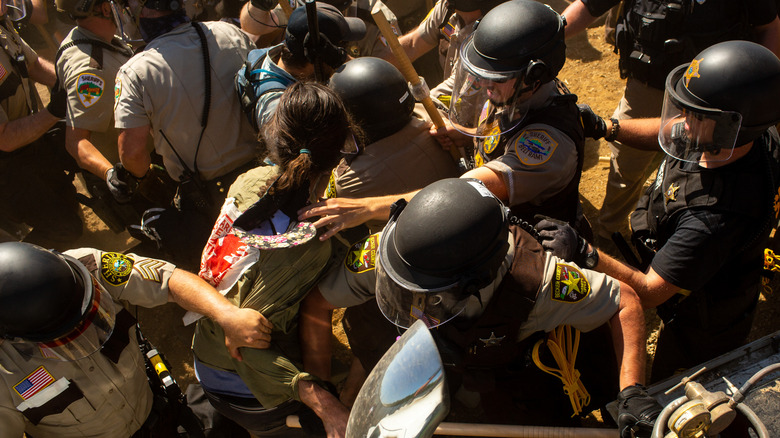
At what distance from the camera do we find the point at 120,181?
11.9ft

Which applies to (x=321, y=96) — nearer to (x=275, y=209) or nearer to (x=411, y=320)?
(x=275, y=209)

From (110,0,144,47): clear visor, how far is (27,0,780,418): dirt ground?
211cm

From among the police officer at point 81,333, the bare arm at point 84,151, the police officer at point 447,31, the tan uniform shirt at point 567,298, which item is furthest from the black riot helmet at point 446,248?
the bare arm at point 84,151

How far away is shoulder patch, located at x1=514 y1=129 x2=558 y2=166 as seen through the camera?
2561 mm

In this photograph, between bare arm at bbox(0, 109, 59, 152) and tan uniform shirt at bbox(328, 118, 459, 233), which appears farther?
bare arm at bbox(0, 109, 59, 152)

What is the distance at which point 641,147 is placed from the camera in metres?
3.11

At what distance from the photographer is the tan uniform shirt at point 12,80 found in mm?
4016

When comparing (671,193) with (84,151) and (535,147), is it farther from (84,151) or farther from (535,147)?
(84,151)

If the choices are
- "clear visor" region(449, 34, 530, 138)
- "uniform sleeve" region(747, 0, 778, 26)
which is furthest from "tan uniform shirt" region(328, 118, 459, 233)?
"uniform sleeve" region(747, 0, 778, 26)

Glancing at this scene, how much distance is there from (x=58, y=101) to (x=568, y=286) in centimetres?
363

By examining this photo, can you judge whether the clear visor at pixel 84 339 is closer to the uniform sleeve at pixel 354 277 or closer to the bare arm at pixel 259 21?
the uniform sleeve at pixel 354 277

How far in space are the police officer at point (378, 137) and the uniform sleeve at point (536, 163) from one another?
456mm

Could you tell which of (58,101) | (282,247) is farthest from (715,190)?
(58,101)

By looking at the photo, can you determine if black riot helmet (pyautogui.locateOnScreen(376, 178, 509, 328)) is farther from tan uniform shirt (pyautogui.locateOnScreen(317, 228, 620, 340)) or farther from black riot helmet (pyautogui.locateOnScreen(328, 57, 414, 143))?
black riot helmet (pyautogui.locateOnScreen(328, 57, 414, 143))
